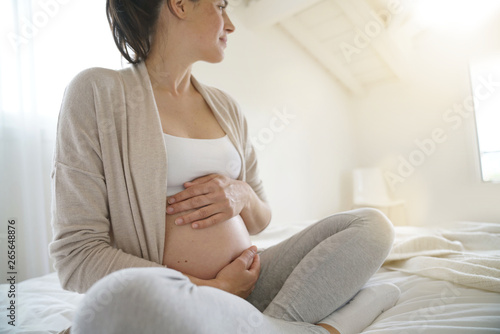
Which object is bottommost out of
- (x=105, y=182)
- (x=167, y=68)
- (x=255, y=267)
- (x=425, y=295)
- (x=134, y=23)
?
(x=425, y=295)

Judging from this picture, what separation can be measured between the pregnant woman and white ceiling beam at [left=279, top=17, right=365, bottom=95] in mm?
2200

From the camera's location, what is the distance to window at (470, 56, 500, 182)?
2.67 metres

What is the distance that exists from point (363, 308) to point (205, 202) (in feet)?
1.29

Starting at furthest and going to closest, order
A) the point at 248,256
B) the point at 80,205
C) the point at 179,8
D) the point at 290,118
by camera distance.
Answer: the point at 290,118 → the point at 179,8 → the point at 248,256 → the point at 80,205

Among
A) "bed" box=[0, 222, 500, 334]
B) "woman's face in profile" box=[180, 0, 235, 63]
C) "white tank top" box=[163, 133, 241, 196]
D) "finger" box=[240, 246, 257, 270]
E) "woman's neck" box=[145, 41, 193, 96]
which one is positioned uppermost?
"woman's face in profile" box=[180, 0, 235, 63]

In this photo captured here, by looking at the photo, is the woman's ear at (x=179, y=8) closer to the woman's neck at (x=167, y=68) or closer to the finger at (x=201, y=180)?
the woman's neck at (x=167, y=68)

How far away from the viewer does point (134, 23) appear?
0.76 m

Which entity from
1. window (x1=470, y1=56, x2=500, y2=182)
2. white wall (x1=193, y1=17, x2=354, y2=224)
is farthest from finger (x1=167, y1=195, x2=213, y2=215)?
window (x1=470, y1=56, x2=500, y2=182)

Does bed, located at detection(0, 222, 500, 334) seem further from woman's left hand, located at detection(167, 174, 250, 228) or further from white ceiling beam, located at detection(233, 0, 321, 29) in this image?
white ceiling beam, located at detection(233, 0, 321, 29)

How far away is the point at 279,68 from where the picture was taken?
279 centimetres

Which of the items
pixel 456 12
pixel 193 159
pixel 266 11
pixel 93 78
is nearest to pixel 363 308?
pixel 193 159

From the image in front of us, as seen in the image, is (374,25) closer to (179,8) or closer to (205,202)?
(179,8)

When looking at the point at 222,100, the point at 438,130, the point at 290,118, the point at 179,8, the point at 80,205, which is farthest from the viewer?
the point at 438,130

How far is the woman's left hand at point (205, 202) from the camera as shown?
64 cm
